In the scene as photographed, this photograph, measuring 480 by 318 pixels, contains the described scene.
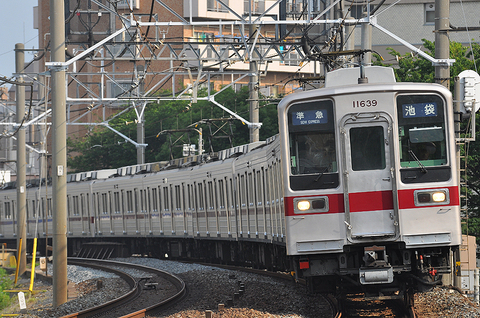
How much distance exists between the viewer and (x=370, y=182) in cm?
925

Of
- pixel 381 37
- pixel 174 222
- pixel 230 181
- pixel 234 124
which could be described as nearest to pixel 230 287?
pixel 230 181

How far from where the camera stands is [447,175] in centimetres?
914

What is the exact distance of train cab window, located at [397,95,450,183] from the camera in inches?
361

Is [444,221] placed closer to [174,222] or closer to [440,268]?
[440,268]

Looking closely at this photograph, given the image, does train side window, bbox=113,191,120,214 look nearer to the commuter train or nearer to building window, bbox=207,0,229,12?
the commuter train

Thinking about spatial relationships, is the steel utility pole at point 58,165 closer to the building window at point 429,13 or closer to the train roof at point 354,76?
the train roof at point 354,76

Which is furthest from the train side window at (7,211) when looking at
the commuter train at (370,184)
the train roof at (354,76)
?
the commuter train at (370,184)

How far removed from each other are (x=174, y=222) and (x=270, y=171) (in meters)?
11.4

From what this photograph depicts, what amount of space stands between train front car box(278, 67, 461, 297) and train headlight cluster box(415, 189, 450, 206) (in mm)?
12

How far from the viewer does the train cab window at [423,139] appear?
9.16 m

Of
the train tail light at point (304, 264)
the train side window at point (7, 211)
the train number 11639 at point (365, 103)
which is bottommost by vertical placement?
the train tail light at point (304, 264)

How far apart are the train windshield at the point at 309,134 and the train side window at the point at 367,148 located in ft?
1.05

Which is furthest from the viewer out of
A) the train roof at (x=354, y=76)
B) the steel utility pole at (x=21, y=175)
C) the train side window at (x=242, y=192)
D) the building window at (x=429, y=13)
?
the building window at (x=429, y=13)

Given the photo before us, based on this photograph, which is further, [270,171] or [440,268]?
[270,171]
